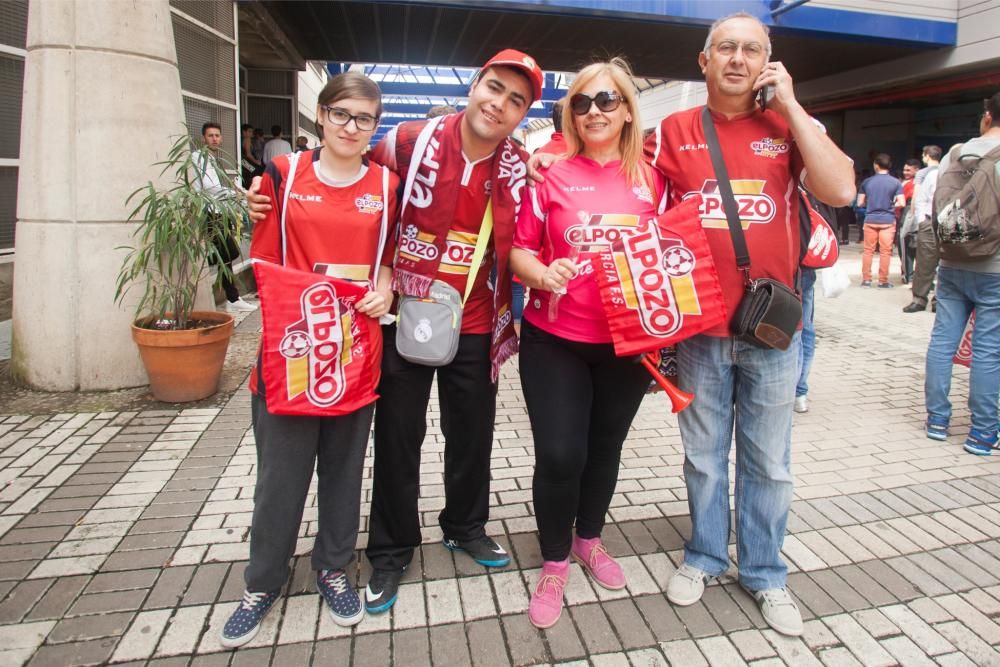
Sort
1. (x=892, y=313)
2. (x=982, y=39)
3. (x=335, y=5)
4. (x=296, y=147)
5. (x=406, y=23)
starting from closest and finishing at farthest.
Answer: (x=892, y=313), (x=335, y=5), (x=406, y=23), (x=982, y=39), (x=296, y=147)

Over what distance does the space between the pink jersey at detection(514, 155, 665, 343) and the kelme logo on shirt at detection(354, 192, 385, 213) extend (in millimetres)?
515

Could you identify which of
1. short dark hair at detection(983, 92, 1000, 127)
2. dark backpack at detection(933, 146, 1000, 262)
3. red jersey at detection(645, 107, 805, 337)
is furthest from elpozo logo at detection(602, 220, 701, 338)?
short dark hair at detection(983, 92, 1000, 127)

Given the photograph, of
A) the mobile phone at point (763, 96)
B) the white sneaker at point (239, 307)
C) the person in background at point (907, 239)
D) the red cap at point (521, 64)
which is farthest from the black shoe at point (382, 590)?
the person in background at point (907, 239)

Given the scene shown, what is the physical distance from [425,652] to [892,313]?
8290 millimetres

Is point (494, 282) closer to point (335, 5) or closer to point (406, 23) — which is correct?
point (335, 5)

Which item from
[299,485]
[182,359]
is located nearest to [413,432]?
[299,485]

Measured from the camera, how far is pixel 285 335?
2094 millimetres

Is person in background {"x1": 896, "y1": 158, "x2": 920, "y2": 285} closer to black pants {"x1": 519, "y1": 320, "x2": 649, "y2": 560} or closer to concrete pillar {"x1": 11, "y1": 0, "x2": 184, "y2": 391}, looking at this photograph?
black pants {"x1": 519, "y1": 320, "x2": 649, "y2": 560}

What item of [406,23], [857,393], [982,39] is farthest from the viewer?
[982,39]

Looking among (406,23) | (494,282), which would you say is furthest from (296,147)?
(494,282)

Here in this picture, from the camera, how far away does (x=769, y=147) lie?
7.51 feet

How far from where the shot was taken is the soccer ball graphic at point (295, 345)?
210cm

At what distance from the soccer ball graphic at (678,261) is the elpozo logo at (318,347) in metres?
1.08

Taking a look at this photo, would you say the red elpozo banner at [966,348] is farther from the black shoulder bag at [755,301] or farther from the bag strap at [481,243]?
the bag strap at [481,243]
